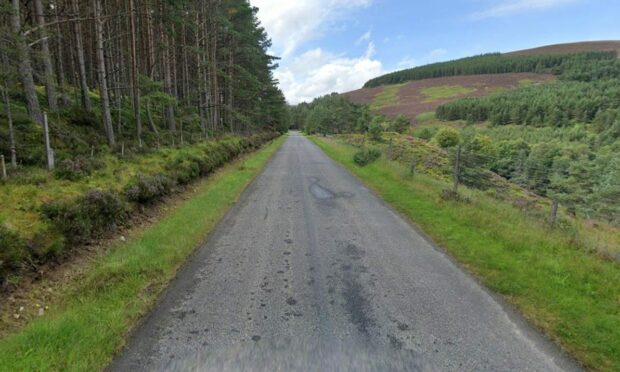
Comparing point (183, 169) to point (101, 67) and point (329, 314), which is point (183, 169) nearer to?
point (101, 67)

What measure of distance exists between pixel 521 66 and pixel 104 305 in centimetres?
17577

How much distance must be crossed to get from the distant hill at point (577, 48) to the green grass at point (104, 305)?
19842 cm

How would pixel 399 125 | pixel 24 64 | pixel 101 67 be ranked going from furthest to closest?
1. pixel 399 125
2. pixel 101 67
3. pixel 24 64

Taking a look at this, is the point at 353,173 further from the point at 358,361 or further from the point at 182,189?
the point at 358,361

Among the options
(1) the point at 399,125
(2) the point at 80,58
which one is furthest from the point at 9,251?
(1) the point at 399,125

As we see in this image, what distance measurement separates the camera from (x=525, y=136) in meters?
65.5

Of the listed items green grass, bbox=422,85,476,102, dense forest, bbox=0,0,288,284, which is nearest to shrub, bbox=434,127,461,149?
dense forest, bbox=0,0,288,284

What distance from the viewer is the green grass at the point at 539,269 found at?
331 centimetres

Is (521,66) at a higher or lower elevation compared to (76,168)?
higher

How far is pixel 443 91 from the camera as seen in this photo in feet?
401

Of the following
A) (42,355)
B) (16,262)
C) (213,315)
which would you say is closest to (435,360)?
(213,315)

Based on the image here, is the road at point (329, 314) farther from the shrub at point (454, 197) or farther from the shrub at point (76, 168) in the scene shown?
the shrub at point (76, 168)

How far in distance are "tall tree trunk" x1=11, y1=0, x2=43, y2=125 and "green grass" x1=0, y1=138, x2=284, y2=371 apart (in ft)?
18.0

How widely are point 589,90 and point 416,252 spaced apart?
397 ft
